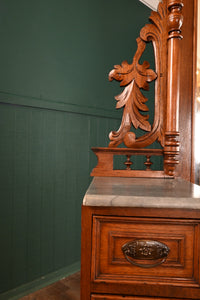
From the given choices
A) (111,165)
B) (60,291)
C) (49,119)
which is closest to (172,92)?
(111,165)

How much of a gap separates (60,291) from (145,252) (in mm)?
1393

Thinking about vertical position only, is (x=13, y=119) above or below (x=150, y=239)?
above

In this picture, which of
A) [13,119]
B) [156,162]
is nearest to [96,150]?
[13,119]

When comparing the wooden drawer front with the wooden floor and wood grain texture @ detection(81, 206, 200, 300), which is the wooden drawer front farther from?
the wooden floor

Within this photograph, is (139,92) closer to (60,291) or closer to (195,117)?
(195,117)

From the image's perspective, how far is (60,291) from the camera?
1705 mm

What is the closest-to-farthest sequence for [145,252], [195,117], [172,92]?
[145,252], [172,92], [195,117]

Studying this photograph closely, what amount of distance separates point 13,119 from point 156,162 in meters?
1.74

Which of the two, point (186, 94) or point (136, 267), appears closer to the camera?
point (136, 267)

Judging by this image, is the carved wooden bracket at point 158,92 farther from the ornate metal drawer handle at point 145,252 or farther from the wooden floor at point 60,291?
the wooden floor at point 60,291

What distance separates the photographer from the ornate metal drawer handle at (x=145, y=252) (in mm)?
602

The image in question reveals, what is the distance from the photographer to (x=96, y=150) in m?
0.98

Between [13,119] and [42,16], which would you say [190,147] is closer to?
[13,119]

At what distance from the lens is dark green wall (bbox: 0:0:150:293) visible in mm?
1574
